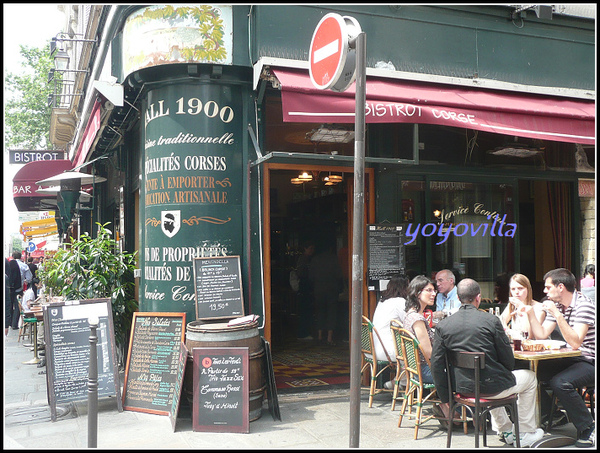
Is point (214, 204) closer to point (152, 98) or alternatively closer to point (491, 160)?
point (152, 98)

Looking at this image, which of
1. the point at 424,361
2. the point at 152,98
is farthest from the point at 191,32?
the point at 424,361

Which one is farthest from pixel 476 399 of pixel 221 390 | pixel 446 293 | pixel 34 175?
pixel 34 175

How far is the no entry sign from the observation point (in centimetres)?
440

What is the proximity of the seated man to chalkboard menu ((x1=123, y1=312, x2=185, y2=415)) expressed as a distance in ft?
9.00

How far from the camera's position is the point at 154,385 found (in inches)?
233

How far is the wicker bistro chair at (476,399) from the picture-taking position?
4.48m

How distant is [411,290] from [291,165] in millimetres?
2287

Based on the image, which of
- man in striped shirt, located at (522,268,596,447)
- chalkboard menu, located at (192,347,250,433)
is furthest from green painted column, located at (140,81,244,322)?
man in striped shirt, located at (522,268,596,447)

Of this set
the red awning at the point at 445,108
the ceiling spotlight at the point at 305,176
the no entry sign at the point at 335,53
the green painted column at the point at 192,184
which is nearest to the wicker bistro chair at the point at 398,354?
the green painted column at the point at 192,184

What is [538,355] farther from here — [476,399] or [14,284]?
[14,284]

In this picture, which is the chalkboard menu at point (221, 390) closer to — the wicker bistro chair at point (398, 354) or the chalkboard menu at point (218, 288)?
the chalkboard menu at point (218, 288)

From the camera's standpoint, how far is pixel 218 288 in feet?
20.4

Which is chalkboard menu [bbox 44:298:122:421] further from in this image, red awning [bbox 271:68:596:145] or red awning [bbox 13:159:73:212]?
red awning [bbox 13:159:73:212]

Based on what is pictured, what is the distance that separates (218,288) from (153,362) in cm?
106
